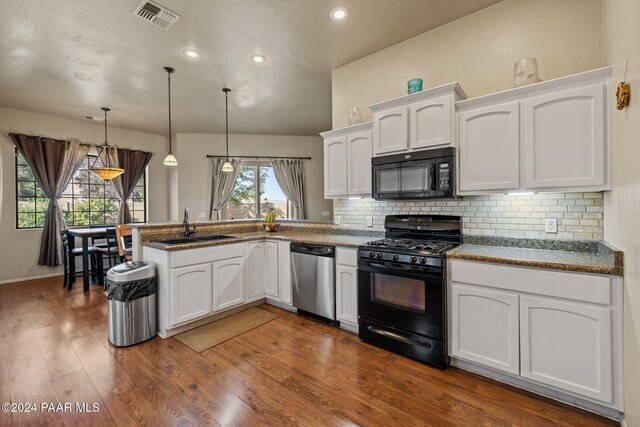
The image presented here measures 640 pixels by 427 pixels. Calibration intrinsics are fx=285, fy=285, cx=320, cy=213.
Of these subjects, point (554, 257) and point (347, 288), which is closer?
point (554, 257)

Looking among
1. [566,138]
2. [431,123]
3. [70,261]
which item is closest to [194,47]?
[431,123]

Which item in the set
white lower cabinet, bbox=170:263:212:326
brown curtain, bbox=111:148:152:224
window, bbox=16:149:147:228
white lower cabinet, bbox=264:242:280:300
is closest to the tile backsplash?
white lower cabinet, bbox=264:242:280:300

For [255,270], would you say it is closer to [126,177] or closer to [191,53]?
[191,53]

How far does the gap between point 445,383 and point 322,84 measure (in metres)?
3.66

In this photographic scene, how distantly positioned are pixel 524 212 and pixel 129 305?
3.45 m

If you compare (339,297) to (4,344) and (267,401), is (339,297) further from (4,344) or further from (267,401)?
(4,344)

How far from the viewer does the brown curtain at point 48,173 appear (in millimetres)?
4785

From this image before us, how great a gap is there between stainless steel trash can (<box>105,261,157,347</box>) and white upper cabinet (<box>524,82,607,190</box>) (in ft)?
10.9

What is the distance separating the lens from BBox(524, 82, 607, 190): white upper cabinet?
1798 millimetres

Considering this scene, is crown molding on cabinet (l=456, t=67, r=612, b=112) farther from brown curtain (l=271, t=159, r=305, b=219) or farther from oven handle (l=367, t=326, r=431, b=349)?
brown curtain (l=271, t=159, r=305, b=219)

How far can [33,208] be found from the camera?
494cm

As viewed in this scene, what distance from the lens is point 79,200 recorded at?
17.8ft

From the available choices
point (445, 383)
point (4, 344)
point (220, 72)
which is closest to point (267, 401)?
point (445, 383)

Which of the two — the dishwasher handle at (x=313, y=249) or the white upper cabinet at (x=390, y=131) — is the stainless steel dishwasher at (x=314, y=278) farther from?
the white upper cabinet at (x=390, y=131)
